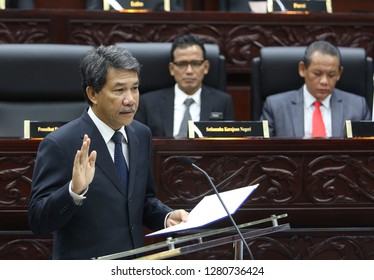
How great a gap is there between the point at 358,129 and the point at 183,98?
59 centimetres

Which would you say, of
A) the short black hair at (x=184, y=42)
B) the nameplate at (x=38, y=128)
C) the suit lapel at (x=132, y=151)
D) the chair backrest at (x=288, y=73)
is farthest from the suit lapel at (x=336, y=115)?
the suit lapel at (x=132, y=151)

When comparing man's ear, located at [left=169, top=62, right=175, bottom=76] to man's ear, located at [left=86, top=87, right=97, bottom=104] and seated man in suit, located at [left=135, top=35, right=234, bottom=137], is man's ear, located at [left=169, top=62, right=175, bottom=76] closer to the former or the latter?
seated man in suit, located at [left=135, top=35, right=234, bottom=137]

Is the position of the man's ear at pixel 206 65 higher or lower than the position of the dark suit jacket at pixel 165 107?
higher

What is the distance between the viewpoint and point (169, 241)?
1066mm

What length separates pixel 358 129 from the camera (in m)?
1.90

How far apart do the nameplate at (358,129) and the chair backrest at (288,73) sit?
472 mm

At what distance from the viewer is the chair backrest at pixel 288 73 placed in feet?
7.65

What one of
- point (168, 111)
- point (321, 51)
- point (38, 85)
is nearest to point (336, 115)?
point (321, 51)

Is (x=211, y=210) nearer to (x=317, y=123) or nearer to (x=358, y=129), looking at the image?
(x=358, y=129)

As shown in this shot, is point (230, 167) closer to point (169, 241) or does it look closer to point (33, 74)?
point (33, 74)

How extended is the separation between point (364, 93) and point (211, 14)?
533 millimetres

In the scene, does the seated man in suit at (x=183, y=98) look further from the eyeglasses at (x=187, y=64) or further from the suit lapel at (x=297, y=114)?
the suit lapel at (x=297, y=114)
